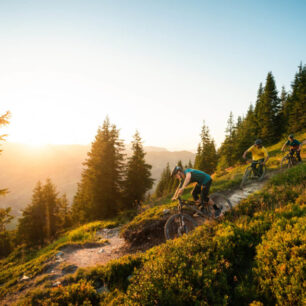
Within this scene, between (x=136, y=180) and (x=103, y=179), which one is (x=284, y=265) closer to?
(x=103, y=179)

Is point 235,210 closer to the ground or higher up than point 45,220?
higher up

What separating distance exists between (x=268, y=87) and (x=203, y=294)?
47006 millimetres

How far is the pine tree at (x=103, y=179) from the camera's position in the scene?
20.0 meters

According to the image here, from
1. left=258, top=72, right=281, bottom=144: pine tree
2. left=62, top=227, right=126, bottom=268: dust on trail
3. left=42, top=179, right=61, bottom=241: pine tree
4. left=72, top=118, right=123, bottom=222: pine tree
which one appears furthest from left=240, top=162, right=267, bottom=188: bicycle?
left=258, top=72, right=281, bottom=144: pine tree

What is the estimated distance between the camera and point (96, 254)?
880 cm

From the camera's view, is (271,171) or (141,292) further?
(271,171)

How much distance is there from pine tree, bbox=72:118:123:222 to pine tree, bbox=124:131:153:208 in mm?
1760

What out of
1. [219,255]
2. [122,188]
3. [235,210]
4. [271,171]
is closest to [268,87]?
[271,171]

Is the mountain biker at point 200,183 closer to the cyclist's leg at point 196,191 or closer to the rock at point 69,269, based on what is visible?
the cyclist's leg at point 196,191

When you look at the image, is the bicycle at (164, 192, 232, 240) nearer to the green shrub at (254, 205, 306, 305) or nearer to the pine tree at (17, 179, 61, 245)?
the green shrub at (254, 205, 306, 305)

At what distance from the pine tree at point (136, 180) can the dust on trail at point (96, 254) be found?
42.8 ft

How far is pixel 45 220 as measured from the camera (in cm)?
2745

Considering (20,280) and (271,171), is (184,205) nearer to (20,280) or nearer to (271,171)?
(20,280)

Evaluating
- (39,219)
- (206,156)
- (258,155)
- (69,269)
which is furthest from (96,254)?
(206,156)
